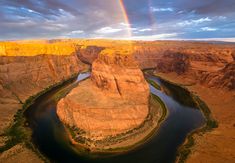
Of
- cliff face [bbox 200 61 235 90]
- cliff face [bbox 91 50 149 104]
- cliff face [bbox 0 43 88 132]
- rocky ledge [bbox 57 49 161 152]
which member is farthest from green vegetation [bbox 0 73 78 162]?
cliff face [bbox 200 61 235 90]

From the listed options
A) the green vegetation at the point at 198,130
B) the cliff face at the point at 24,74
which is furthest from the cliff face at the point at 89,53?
the green vegetation at the point at 198,130

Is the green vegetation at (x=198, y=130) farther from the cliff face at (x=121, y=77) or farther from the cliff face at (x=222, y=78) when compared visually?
the cliff face at (x=121, y=77)

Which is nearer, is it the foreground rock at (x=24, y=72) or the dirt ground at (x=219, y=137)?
the dirt ground at (x=219, y=137)

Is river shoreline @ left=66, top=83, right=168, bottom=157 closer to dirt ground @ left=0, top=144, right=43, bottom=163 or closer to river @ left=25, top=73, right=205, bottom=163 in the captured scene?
Result: river @ left=25, top=73, right=205, bottom=163

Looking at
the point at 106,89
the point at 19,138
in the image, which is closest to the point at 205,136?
the point at 106,89

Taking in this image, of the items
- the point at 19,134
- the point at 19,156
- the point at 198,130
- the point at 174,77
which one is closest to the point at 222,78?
the point at 174,77

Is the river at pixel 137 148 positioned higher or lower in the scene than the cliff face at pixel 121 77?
lower

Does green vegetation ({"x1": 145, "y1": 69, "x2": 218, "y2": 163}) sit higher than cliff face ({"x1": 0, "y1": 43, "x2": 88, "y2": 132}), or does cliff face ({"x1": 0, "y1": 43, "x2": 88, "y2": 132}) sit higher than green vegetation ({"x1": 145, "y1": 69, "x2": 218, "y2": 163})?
cliff face ({"x1": 0, "y1": 43, "x2": 88, "y2": 132})

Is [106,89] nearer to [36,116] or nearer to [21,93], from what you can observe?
[36,116]
